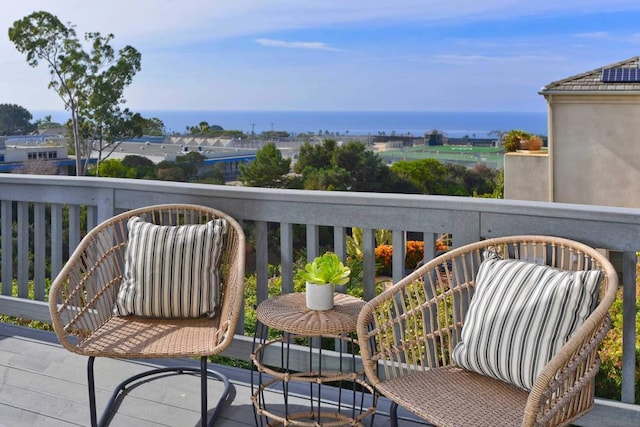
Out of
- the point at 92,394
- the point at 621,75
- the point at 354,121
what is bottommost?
the point at 92,394

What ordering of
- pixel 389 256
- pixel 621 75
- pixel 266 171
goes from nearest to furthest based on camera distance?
1. pixel 389 256
2. pixel 621 75
3. pixel 266 171

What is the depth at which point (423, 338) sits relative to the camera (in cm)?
188

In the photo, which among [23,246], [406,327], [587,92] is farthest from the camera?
[587,92]

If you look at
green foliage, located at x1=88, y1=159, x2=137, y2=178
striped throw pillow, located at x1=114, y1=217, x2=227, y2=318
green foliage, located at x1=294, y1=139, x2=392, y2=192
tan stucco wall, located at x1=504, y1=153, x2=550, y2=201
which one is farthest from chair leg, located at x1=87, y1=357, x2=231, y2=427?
green foliage, located at x1=88, y1=159, x2=137, y2=178

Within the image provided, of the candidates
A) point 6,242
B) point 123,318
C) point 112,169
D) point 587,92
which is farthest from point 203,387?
point 112,169

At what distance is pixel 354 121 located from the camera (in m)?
22.2

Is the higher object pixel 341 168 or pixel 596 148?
pixel 596 148

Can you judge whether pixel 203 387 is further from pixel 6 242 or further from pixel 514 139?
pixel 514 139

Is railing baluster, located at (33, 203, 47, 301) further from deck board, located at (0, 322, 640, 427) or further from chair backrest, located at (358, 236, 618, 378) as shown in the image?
chair backrest, located at (358, 236, 618, 378)

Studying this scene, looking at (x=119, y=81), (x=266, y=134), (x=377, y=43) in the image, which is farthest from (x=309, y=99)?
(x=119, y=81)

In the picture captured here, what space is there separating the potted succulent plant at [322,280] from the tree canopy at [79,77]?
17.2 metres

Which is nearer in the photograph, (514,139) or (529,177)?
(529,177)

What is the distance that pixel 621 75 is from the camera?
8672 mm

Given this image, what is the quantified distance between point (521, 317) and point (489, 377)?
0.69ft
